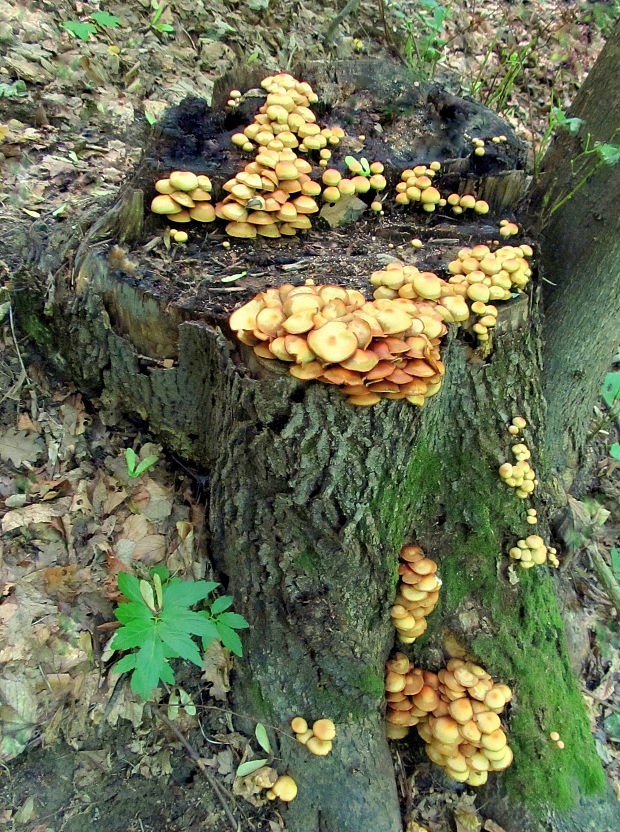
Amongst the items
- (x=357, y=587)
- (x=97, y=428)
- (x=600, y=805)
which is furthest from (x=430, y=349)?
(x=600, y=805)

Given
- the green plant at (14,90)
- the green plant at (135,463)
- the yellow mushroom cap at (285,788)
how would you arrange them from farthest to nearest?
the green plant at (14,90) < the green plant at (135,463) < the yellow mushroom cap at (285,788)

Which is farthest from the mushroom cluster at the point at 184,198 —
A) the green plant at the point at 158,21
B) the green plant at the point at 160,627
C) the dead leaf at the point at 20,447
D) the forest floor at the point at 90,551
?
the green plant at the point at 158,21

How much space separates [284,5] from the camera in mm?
6992

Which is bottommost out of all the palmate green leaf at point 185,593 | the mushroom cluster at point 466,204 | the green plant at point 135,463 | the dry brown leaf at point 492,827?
the dry brown leaf at point 492,827

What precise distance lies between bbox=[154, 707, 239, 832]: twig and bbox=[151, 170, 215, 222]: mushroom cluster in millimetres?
2447

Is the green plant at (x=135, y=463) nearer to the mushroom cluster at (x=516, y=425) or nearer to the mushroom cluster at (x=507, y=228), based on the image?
the mushroom cluster at (x=516, y=425)

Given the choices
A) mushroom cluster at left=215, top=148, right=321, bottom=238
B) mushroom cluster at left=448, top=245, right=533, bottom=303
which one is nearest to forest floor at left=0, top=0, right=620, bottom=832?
mushroom cluster at left=215, top=148, right=321, bottom=238

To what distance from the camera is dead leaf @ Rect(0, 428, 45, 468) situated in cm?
319

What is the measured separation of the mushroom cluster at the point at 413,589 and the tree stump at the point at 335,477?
0.25 feet

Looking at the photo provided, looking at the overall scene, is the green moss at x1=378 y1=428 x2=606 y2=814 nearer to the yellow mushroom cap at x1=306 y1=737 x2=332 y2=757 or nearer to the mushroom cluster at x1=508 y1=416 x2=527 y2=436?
the mushroom cluster at x1=508 y1=416 x2=527 y2=436

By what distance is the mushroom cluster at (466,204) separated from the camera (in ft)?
10.9

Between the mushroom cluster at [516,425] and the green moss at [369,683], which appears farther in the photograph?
the mushroom cluster at [516,425]

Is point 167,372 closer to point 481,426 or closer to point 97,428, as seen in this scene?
point 97,428

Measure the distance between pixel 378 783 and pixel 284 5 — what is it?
7.94m
